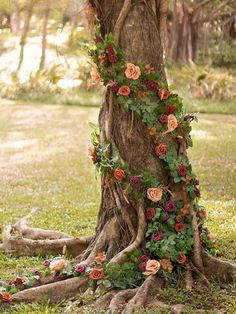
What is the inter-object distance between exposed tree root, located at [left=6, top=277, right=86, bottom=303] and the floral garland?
0.32 feet

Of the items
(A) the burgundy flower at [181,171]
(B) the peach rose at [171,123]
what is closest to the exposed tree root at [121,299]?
(A) the burgundy flower at [181,171]

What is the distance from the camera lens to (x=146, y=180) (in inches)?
180

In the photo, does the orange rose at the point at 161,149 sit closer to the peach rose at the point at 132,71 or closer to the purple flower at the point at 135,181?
the purple flower at the point at 135,181

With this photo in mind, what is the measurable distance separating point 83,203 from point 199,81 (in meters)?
12.5

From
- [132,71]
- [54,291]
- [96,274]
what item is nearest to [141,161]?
[132,71]

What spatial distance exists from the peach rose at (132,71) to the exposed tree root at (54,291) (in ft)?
5.23

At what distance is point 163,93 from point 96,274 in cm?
148

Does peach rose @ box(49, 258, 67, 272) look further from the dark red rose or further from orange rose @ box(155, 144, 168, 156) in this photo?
orange rose @ box(155, 144, 168, 156)

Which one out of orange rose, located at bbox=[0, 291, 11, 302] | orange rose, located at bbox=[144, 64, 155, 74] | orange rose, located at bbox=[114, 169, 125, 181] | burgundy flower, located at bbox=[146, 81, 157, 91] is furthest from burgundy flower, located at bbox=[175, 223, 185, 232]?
orange rose, located at bbox=[0, 291, 11, 302]

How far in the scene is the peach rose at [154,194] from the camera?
177 inches

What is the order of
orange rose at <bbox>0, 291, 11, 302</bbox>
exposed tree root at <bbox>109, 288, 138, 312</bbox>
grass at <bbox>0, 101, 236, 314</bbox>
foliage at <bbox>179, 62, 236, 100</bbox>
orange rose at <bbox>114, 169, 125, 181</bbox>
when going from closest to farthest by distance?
exposed tree root at <bbox>109, 288, 138, 312</bbox> → orange rose at <bbox>0, 291, 11, 302</bbox> → grass at <bbox>0, 101, 236, 314</bbox> → orange rose at <bbox>114, 169, 125, 181</bbox> → foliage at <bbox>179, 62, 236, 100</bbox>

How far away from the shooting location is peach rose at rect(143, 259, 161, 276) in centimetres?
438

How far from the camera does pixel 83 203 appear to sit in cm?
807

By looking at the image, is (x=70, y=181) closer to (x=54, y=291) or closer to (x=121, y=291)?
(x=54, y=291)
